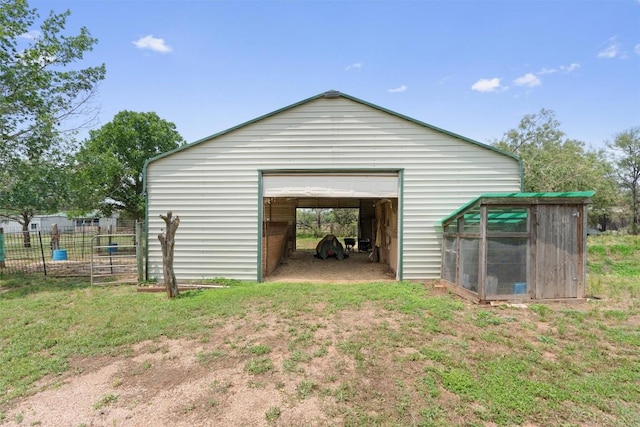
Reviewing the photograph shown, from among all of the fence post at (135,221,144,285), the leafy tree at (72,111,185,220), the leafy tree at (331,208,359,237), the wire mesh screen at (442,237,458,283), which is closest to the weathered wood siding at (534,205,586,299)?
the wire mesh screen at (442,237,458,283)

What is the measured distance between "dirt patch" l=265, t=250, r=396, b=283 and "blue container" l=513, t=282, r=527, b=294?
123 inches

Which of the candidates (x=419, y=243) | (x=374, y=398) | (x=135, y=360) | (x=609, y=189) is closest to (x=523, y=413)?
(x=374, y=398)

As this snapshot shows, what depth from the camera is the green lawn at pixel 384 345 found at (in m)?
3.08

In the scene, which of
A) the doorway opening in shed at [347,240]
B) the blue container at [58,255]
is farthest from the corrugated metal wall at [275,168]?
the blue container at [58,255]

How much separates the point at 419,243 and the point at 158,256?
21.9ft

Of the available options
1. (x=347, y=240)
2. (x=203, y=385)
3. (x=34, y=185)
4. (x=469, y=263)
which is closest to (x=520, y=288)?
(x=469, y=263)

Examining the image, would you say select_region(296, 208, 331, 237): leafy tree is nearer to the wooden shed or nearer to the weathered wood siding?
the wooden shed

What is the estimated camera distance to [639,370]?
3.68m

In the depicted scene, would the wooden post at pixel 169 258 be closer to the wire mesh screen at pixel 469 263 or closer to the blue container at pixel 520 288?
the wire mesh screen at pixel 469 263

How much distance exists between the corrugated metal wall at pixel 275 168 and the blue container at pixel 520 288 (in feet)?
6.72

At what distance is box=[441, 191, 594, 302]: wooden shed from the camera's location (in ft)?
20.4

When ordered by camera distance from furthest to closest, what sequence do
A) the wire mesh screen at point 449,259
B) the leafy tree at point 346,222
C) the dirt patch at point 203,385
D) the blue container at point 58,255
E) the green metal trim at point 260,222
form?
1. the leafy tree at point 346,222
2. the blue container at point 58,255
3. the green metal trim at point 260,222
4. the wire mesh screen at point 449,259
5. the dirt patch at point 203,385

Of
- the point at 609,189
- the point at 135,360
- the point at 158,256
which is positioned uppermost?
the point at 609,189

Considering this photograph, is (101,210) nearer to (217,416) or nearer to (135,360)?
(135,360)
